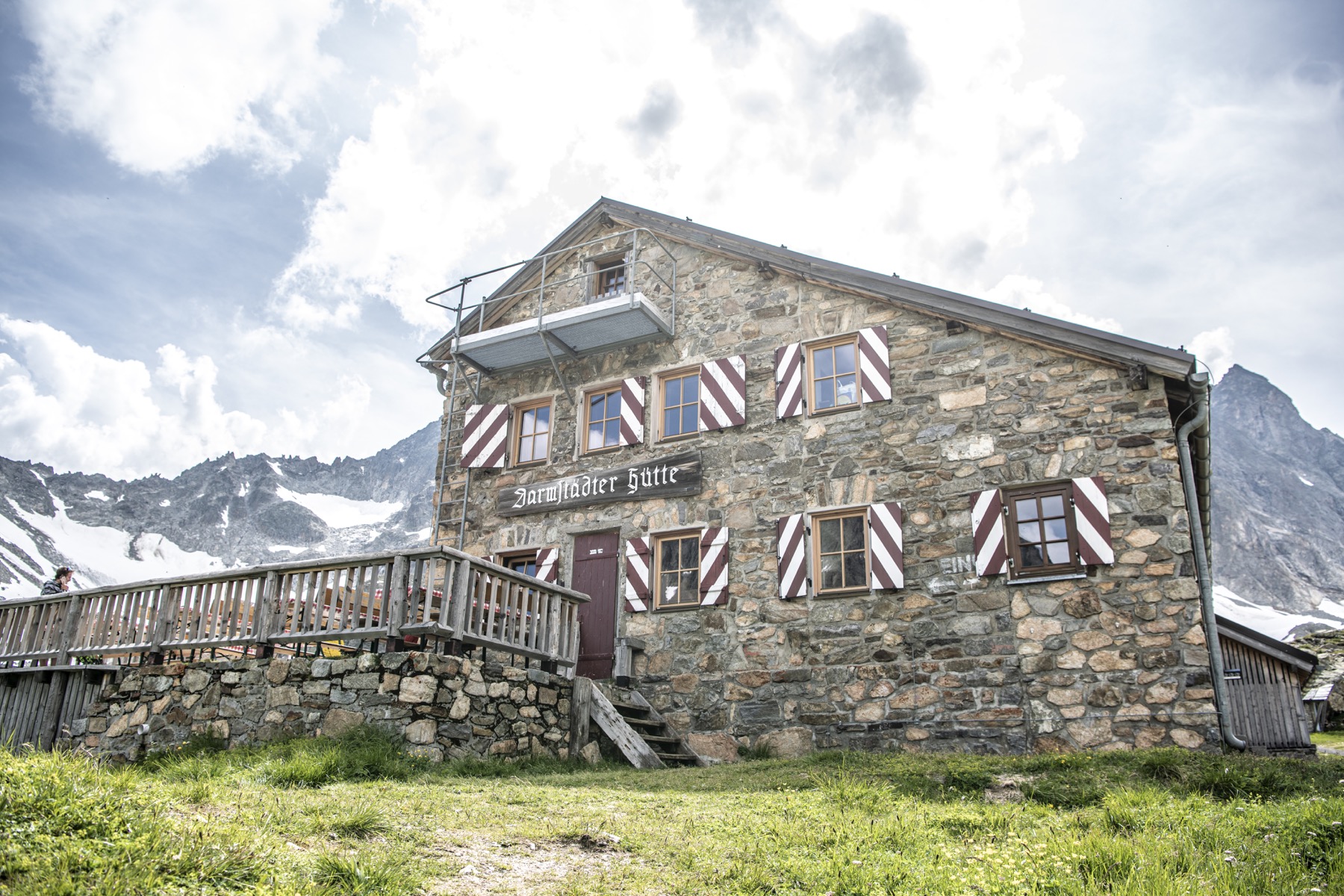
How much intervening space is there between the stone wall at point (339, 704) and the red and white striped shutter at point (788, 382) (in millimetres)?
4442

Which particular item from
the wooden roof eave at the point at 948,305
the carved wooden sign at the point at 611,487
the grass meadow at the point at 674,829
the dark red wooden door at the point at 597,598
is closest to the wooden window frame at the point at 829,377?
the wooden roof eave at the point at 948,305

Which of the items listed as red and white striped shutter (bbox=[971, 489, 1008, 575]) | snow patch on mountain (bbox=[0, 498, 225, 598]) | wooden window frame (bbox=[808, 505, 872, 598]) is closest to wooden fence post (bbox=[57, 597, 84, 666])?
wooden window frame (bbox=[808, 505, 872, 598])

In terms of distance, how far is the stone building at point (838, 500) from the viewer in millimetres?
10000

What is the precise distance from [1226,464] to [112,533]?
195210mm

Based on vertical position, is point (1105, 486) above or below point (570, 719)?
above

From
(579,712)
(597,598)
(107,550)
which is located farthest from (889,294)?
(107,550)

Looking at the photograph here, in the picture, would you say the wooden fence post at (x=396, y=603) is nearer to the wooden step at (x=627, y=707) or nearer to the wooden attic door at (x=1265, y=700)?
the wooden step at (x=627, y=707)

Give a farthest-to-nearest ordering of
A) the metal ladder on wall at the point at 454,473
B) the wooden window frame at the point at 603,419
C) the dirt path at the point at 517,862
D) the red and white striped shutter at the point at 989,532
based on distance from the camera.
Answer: the metal ladder on wall at the point at 454,473 → the wooden window frame at the point at 603,419 → the red and white striped shutter at the point at 989,532 → the dirt path at the point at 517,862

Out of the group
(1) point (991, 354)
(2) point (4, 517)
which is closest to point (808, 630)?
(1) point (991, 354)

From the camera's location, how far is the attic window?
1499cm

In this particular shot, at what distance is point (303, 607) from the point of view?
9711 millimetres

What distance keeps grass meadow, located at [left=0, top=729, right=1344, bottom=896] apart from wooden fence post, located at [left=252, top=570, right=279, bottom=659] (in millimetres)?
1865

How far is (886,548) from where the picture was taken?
11141mm

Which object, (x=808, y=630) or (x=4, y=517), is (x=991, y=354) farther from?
(x=4, y=517)
